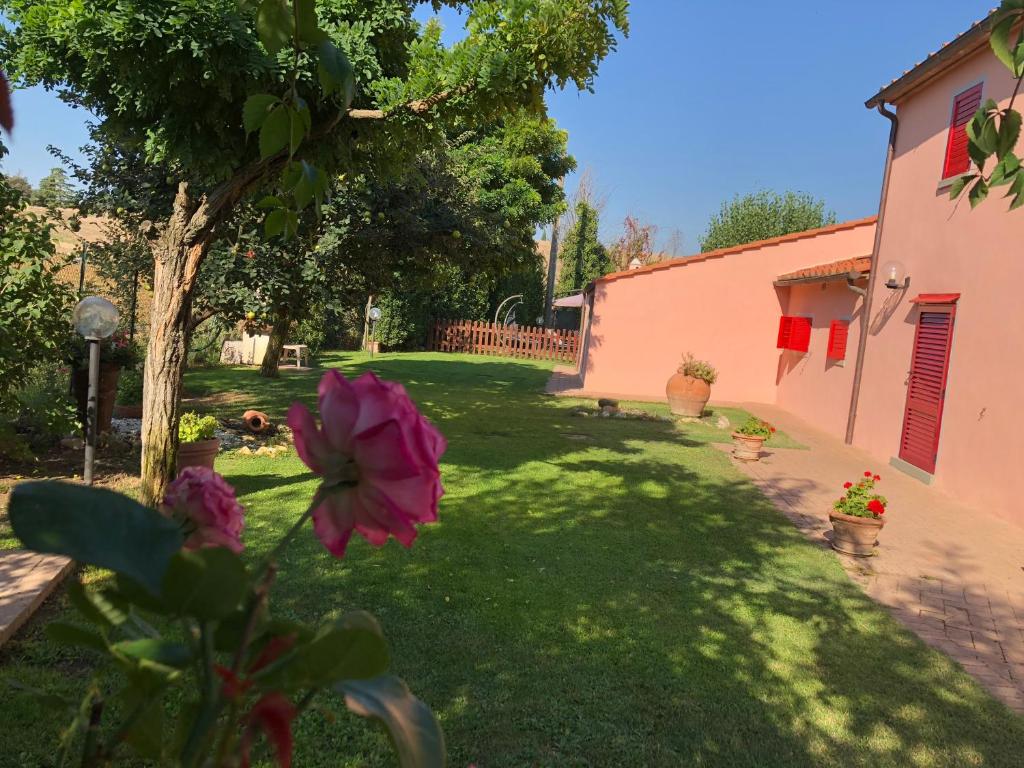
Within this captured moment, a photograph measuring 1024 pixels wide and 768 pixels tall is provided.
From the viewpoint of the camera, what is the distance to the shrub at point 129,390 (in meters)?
9.22

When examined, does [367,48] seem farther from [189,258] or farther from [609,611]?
[609,611]

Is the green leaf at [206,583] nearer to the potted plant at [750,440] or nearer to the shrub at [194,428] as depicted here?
the shrub at [194,428]

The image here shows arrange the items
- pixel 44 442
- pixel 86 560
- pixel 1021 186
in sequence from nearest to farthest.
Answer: pixel 86 560, pixel 1021 186, pixel 44 442

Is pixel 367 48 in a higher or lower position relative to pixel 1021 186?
higher

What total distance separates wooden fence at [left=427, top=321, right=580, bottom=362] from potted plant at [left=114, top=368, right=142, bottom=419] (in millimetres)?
17992

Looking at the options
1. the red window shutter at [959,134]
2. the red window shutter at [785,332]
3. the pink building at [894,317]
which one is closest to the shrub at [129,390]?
the pink building at [894,317]

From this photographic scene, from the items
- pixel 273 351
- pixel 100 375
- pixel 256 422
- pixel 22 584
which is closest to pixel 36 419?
pixel 100 375

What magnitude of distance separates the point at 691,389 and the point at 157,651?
1329 centimetres

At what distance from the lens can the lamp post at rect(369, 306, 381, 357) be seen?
23062 mm

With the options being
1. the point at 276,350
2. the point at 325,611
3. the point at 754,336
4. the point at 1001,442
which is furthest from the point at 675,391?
the point at 325,611

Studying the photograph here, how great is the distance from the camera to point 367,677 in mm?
476

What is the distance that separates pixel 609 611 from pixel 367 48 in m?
3.93

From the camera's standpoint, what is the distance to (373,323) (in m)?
24.6

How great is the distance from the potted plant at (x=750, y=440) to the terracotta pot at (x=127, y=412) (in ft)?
25.8
